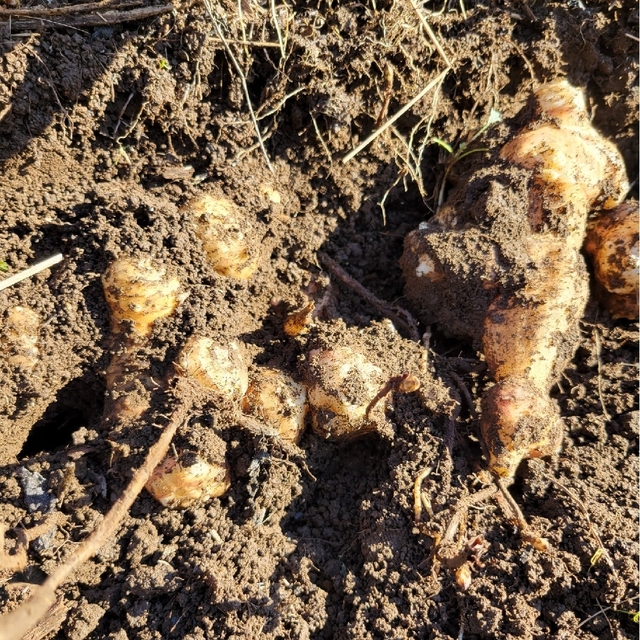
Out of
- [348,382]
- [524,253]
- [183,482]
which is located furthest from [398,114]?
[183,482]

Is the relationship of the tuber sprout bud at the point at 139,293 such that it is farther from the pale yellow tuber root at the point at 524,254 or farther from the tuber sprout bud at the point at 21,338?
the pale yellow tuber root at the point at 524,254

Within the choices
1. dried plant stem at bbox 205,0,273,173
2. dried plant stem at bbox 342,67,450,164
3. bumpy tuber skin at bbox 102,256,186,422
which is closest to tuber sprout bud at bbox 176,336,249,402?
bumpy tuber skin at bbox 102,256,186,422

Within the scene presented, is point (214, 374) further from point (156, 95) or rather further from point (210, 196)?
point (156, 95)

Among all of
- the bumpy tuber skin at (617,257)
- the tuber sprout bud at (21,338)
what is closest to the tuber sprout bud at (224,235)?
the tuber sprout bud at (21,338)

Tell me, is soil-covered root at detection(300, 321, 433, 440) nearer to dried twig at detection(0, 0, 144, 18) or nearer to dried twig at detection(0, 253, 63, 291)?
dried twig at detection(0, 253, 63, 291)

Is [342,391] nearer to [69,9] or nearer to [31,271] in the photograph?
[31,271]

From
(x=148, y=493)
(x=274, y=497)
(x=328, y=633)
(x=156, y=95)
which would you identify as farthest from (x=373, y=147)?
(x=328, y=633)
